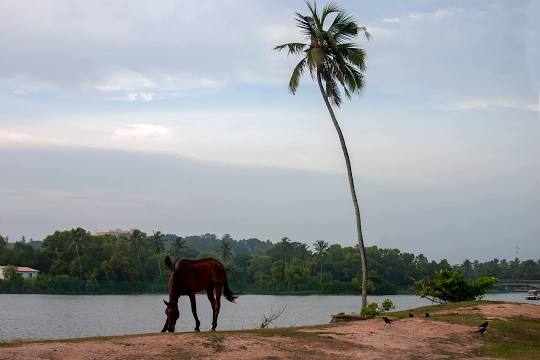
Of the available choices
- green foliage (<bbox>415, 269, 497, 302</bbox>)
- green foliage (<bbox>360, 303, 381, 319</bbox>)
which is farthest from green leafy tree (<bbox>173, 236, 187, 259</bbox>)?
green foliage (<bbox>360, 303, 381, 319</bbox>)

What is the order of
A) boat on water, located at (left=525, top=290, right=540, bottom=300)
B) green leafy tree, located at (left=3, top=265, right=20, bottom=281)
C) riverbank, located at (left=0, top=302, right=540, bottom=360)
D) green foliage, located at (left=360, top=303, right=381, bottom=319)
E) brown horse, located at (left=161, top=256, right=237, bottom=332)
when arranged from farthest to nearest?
boat on water, located at (left=525, top=290, right=540, bottom=300) < green leafy tree, located at (left=3, top=265, right=20, bottom=281) < green foliage, located at (left=360, top=303, right=381, bottom=319) < brown horse, located at (left=161, top=256, right=237, bottom=332) < riverbank, located at (left=0, top=302, right=540, bottom=360)

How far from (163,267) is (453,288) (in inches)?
4232

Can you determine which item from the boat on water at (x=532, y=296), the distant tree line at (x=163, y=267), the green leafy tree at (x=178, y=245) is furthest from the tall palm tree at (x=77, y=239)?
the boat on water at (x=532, y=296)

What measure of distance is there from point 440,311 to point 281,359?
14.6 metres

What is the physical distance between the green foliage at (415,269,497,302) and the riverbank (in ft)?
26.2

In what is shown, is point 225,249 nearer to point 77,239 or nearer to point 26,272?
point 77,239

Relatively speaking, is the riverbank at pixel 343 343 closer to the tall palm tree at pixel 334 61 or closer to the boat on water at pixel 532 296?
the tall palm tree at pixel 334 61

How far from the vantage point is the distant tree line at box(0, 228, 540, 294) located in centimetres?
12219

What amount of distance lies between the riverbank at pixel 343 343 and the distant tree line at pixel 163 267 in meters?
78.5

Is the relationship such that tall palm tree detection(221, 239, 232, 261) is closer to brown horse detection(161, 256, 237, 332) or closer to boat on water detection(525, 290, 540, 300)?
boat on water detection(525, 290, 540, 300)

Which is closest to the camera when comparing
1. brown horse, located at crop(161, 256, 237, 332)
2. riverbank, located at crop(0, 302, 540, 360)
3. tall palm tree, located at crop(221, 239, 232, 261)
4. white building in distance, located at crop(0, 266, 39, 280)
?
riverbank, located at crop(0, 302, 540, 360)

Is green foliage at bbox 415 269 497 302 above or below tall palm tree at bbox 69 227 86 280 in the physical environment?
below

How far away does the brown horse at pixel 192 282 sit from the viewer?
54.5 feet

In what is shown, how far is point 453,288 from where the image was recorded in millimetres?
34312
